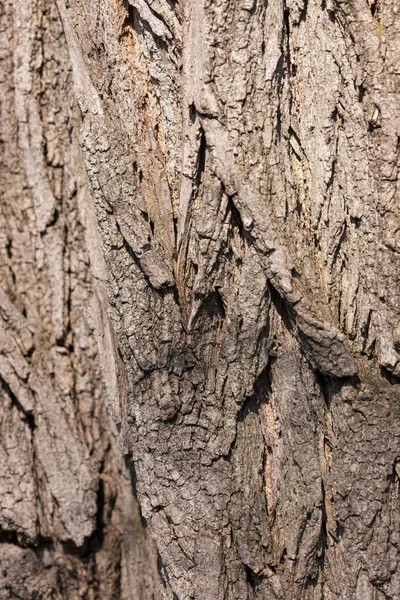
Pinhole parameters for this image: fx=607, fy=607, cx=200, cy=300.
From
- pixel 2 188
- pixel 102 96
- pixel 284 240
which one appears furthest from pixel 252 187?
pixel 2 188

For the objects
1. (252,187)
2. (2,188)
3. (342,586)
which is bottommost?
(342,586)

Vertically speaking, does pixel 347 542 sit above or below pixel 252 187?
below

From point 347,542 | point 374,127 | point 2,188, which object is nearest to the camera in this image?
point 374,127

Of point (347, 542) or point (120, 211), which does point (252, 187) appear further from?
point (347, 542)

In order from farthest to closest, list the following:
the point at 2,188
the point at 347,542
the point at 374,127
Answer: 1. the point at 2,188
2. the point at 347,542
3. the point at 374,127

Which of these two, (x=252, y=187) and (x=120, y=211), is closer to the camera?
(x=252, y=187)

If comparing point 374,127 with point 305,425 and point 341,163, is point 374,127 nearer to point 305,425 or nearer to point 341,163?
point 341,163
